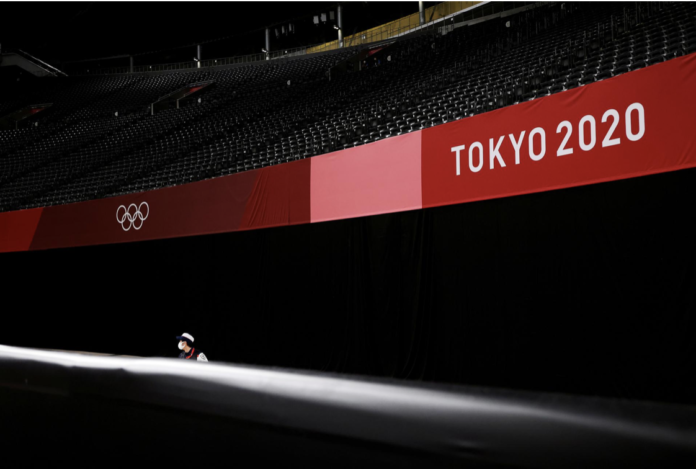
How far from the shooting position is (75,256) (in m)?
10.9

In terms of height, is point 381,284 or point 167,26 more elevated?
point 167,26

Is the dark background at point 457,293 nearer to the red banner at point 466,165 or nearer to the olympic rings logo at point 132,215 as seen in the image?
the red banner at point 466,165

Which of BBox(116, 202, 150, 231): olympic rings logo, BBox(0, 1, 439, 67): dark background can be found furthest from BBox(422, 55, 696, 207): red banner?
BBox(0, 1, 439, 67): dark background

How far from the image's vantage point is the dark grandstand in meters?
0.67

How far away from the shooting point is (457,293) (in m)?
6.24

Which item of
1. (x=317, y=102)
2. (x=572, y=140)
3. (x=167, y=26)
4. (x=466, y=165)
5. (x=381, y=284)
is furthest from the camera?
(x=167, y=26)

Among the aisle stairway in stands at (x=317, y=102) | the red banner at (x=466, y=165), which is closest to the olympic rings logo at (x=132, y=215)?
the red banner at (x=466, y=165)

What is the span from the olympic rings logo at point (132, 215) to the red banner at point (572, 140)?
18.6 feet

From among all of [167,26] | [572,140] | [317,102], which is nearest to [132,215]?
[572,140]

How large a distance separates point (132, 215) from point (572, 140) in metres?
7.74

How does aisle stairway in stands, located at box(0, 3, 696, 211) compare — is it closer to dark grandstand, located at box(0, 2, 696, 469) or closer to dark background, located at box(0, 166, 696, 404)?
dark grandstand, located at box(0, 2, 696, 469)

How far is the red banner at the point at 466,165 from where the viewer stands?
15.3 feet

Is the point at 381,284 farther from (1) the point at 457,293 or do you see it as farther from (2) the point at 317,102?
(2) the point at 317,102

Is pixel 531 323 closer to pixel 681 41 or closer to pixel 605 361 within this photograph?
pixel 605 361
